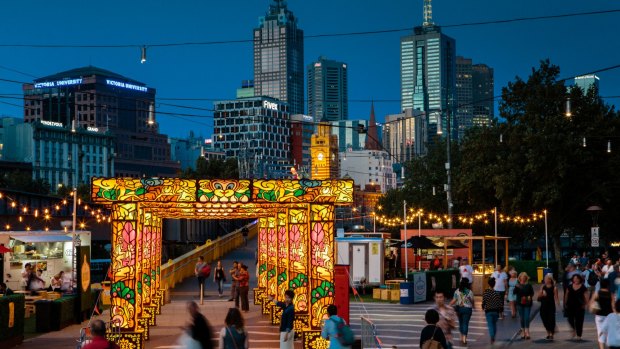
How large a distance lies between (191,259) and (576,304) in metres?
29.7

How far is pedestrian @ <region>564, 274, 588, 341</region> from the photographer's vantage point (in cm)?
2227

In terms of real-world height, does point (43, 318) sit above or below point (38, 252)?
below

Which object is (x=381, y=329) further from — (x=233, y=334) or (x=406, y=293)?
(x=233, y=334)

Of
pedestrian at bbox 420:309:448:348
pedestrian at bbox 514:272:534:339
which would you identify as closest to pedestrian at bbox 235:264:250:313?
pedestrian at bbox 514:272:534:339

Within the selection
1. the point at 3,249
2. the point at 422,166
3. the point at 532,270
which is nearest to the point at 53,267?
Answer: the point at 3,249

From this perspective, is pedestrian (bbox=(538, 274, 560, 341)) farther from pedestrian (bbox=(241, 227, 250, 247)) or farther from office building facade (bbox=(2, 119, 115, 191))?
office building facade (bbox=(2, 119, 115, 191))

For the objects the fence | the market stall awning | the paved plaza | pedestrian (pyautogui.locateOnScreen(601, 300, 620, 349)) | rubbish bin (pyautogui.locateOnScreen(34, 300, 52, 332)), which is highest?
the market stall awning

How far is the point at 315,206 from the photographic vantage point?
19.5m

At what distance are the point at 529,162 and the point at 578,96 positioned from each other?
576cm

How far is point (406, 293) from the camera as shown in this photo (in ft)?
113

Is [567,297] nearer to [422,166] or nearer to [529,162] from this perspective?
[529,162]

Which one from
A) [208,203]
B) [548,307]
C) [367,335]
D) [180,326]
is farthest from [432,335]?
[180,326]

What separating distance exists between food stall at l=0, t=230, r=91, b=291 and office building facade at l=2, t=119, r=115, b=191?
12957 centimetres

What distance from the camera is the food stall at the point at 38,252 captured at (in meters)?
35.1
